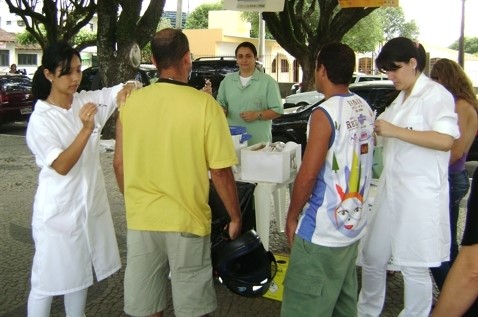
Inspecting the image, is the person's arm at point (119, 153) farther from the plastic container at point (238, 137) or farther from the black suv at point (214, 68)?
the black suv at point (214, 68)

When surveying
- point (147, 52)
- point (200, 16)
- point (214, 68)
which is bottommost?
point (214, 68)

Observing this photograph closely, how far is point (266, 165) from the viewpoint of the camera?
11.4 ft

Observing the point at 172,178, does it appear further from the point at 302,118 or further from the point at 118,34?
the point at 118,34

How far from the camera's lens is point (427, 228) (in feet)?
8.79

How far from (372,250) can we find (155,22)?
8.10 meters

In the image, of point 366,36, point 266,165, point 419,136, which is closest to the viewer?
point 419,136

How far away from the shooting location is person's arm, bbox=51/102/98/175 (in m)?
2.52

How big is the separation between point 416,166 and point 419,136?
0.19 metres

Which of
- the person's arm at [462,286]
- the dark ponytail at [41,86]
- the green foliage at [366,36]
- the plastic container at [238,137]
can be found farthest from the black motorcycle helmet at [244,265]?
the green foliage at [366,36]

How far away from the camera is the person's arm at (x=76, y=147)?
2.52 meters

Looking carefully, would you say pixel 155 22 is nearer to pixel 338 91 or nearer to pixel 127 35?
pixel 127 35

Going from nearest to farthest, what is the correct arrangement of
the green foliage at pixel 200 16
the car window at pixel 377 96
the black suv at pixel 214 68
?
the car window at pixel 377 96 < the black suv at pixel 214 68 < the green foliage at pixel 200 16


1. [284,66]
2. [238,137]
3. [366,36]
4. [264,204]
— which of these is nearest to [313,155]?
[264,204]

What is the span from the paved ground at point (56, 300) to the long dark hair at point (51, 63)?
5.56 feet
